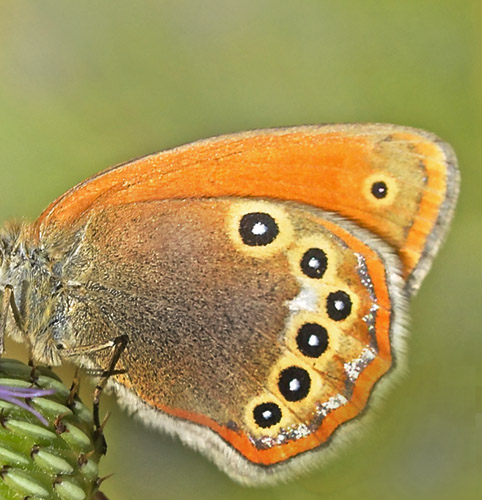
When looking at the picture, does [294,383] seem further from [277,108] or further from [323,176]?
[277,108]

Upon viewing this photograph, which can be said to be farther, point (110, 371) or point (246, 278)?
point (246, 278)

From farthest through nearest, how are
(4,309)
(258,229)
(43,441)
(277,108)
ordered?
1. (277,108)
2. (258,229)
3. (4,309)
4. (43,441)

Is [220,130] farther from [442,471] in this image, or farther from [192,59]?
[442,471]

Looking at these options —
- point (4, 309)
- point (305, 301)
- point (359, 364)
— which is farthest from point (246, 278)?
point (4, 309)

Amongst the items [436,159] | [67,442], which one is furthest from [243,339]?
[436,159]

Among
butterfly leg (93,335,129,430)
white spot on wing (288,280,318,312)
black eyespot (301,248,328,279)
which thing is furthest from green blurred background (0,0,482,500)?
black eyespot (301,248,328,279)

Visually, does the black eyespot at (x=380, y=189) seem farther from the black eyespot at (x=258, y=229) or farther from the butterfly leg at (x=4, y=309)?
the butterfly leg at (x=4, y=309)
